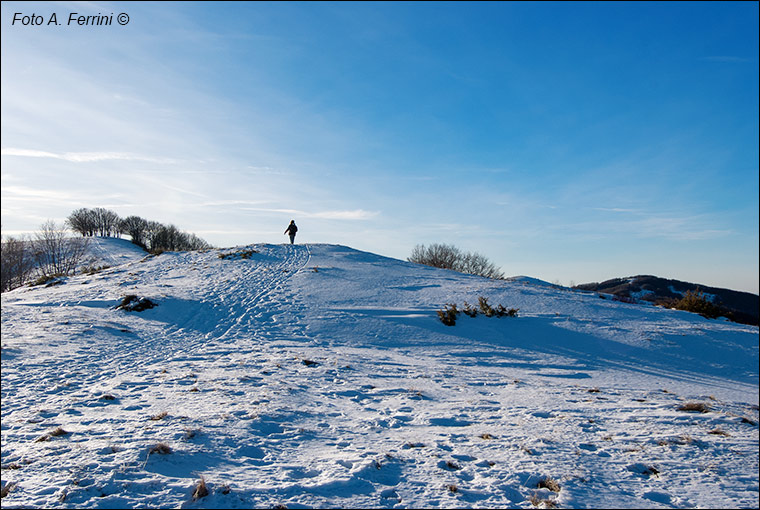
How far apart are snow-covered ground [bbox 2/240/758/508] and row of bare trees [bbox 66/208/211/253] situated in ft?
207

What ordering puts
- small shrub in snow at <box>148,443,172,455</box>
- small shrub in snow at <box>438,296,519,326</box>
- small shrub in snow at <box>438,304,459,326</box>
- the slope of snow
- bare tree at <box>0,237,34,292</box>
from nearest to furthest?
small shrub in snow at <box>148,443,172,455</box> < small shrub in snow at <box>438,304,459,326</box> < small shrub in snow at <box>438,296,519,326</box> < bare tree at <box>0,237,34,292</box> < the slope of snow

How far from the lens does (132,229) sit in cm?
7419

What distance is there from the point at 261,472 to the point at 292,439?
928mm

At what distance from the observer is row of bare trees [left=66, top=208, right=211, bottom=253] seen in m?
67.9

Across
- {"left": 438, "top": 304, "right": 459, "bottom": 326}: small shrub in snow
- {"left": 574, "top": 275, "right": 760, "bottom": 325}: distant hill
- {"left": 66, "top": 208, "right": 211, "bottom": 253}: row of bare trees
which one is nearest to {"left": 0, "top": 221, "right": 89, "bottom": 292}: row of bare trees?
{"left": 66, "top": 208, "right": 211, "bottom": 253}: row of bare trees

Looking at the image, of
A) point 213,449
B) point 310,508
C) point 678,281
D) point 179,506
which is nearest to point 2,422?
point 213,449

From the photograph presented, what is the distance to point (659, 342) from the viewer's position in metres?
10.9

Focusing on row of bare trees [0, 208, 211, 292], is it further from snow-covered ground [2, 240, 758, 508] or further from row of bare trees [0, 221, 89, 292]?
snow-covered ground [2, 240, 758, 508]

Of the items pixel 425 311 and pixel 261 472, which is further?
pixel 425 311

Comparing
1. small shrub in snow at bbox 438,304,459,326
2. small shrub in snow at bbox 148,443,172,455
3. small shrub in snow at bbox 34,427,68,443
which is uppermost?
small shrub in snow at bbox 438,304,459,326

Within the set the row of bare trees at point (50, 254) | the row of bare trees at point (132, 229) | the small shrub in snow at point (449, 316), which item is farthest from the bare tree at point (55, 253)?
the small shrub in snow at point (449, 316)

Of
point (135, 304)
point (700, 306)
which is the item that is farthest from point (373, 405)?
point (700, 306)

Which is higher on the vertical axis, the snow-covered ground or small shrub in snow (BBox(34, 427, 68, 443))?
the snow-covered ground

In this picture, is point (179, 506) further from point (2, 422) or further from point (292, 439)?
point (2, 422)
